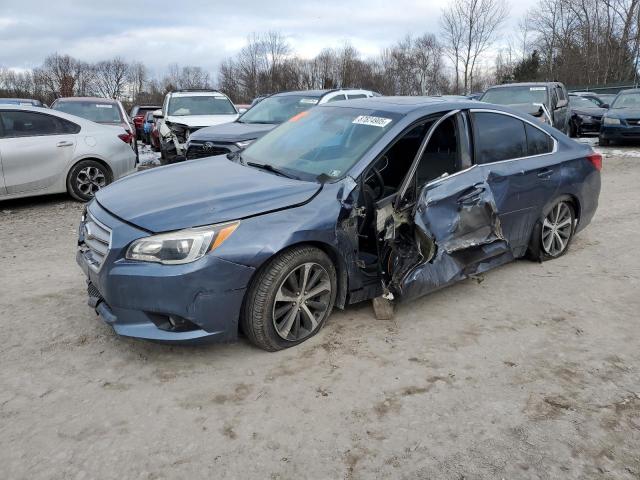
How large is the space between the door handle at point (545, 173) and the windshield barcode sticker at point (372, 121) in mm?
1679

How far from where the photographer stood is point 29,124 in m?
7.62

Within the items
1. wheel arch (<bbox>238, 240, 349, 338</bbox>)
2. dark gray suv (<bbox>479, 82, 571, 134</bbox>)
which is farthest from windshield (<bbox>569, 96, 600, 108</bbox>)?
wheel arch (<bbox>238, 240, 349, 338</bbox>)

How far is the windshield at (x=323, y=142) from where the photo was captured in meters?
3.89

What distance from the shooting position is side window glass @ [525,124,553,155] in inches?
192

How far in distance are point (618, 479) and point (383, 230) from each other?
2.05m

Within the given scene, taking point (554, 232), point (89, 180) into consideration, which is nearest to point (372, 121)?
point (554, 232)

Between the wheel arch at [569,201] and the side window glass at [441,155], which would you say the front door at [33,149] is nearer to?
the side window glass at [441,155]

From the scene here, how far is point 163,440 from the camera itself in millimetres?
2648

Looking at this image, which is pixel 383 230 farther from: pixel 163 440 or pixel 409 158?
pixel 163 440

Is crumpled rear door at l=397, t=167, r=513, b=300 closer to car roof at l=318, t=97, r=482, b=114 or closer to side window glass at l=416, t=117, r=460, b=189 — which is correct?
side window glass at l=416, t=117, r=460, b=189

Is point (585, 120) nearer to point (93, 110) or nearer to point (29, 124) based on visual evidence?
point (93, 110)

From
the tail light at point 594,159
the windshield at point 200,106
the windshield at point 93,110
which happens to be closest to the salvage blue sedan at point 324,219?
the tail light at point 594,159

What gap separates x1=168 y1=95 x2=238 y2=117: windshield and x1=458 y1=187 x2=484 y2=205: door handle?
27.7 feet

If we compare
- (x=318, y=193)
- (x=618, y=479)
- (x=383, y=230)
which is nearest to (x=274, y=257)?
(x=318, y=193)
